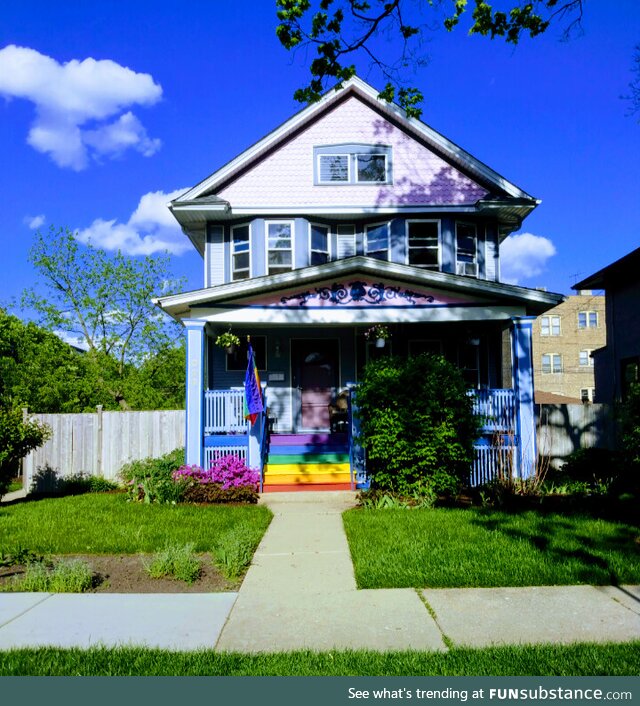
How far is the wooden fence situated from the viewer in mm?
14219

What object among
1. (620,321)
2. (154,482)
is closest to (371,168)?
(620,321)

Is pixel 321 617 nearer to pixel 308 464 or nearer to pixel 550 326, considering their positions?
pixel 308 464

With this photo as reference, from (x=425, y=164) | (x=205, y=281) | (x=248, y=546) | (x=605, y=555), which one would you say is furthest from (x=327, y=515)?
(x=425, y=164)

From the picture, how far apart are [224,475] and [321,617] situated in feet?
22.1

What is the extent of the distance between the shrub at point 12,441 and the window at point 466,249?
35.1ft

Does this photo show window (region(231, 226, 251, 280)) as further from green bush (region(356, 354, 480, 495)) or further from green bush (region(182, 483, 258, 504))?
green bush (region(182, 483, 258, 504))

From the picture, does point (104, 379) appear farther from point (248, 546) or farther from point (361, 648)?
point (361, 648)

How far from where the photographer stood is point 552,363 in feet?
172

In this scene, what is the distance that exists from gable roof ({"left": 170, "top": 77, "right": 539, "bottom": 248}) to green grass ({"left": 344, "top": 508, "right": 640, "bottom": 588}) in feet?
29.2

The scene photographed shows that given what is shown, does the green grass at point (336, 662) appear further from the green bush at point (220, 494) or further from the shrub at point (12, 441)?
the shrub at point (12, 441)

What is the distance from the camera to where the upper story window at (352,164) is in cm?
1623

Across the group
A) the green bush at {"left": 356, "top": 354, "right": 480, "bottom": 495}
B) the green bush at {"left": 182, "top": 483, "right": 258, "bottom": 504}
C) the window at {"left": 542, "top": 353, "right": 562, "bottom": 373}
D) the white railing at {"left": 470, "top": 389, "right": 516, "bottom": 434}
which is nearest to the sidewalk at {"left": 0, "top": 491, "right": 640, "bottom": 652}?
the green bush at {"left": 356, "top": 354, "right": 480, "bottom": 495}

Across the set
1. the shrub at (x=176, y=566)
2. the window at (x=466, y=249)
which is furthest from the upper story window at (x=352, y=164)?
the shrub at (x=176, y=566)

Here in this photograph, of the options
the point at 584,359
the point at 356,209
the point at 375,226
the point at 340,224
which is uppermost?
the point at 356,209
